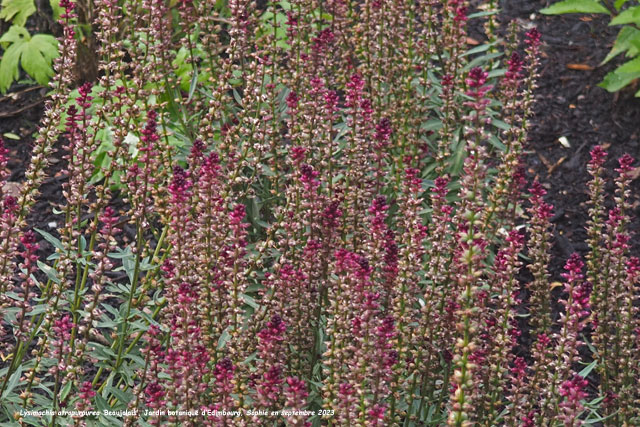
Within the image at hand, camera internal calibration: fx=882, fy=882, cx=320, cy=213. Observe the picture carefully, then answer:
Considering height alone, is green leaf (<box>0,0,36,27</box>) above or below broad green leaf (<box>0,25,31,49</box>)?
above

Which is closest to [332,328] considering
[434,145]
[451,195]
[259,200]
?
[259,200]

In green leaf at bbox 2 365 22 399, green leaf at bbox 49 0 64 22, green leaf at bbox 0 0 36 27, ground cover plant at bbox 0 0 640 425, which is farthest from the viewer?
green leaf at bbox 0 0 36 27

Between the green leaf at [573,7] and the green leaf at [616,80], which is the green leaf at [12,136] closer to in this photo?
the green leaf at [573,7]

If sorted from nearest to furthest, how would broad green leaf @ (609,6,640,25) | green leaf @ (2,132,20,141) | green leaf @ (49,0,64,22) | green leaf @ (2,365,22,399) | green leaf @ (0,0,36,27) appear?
green leaf @ (2,365,22,399)
broad green leaf @ (609,6,640,25)
green leaf @ (49,0,64,22)
green leaf @ (2,132,20,141)
green leaf @ (0,0,36,27)

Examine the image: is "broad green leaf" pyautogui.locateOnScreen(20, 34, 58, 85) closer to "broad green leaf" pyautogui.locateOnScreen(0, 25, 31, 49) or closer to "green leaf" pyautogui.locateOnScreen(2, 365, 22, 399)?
"broad green leaf" pyautogui.locateOnScreen(0, 25, 31, 49)

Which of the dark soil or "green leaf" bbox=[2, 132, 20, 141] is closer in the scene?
the dark soil

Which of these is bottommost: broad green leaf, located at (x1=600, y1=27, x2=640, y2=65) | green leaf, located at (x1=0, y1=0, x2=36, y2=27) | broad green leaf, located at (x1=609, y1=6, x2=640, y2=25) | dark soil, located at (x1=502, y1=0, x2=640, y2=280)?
dark soil, located at (x1=502, y1=0, x2=640, y2=280)

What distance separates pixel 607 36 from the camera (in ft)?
24.7

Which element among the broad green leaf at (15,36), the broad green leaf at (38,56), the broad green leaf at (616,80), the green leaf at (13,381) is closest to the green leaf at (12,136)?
the broad green leaf at (38,56)

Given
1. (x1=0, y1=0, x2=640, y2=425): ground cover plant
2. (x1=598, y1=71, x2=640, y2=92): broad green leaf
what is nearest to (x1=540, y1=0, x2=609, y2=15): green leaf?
(x1=598, y1=71, x2=640, y2=92): broad green leaf

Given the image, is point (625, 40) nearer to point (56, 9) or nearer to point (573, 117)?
point (573, 117)

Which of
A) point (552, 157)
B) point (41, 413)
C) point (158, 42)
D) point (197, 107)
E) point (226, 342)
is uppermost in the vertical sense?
point (158, 42)

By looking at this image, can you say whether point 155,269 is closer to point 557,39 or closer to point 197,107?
point 197,107

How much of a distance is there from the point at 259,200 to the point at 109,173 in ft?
4.11
